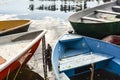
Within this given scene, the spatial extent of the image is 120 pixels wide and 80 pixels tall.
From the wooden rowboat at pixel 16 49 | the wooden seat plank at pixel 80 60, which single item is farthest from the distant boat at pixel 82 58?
the wooden rowboat at pixel 16 49

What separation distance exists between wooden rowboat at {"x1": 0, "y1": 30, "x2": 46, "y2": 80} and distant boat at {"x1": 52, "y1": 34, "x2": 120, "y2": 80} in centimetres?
84

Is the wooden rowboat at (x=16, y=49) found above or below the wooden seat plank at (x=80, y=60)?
above

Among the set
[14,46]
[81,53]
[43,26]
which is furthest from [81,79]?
[43,26]

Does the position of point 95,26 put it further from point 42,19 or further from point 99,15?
point 42,19

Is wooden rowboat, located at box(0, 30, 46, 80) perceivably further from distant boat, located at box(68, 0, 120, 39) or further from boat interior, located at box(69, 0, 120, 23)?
boat interior, located at box(69, 0, 120, 23)

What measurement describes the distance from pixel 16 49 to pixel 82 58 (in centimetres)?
246

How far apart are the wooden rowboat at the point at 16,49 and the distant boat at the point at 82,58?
2.74 feet

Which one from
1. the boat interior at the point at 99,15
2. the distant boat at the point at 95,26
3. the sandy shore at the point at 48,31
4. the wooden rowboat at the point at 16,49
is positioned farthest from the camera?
the boat interior at the point at 99,15

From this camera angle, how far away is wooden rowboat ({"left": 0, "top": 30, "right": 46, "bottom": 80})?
7.85 metres

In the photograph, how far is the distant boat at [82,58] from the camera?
8195 mm

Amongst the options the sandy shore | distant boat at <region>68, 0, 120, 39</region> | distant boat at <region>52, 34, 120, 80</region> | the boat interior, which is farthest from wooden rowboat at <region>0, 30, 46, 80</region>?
the boat interior

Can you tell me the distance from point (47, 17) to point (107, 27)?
8.97 m

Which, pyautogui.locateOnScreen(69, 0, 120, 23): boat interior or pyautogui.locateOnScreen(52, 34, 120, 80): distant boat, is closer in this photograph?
pyautogui.locateOnScreen(52, 34, 120, 80): distant boat

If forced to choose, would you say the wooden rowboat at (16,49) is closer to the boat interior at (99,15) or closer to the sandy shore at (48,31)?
the sandy shore at (48,31)
